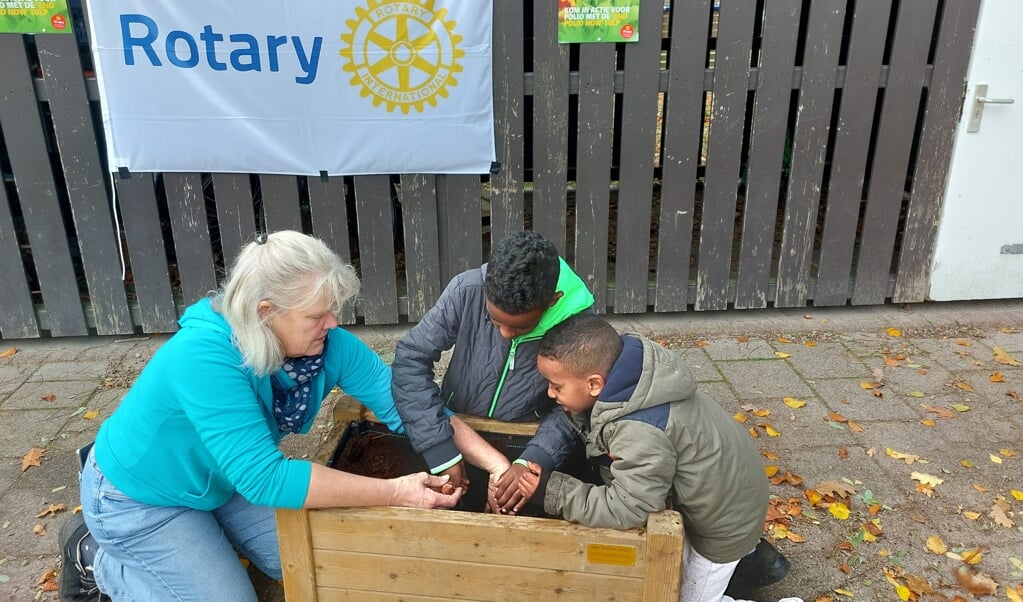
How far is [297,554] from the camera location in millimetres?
2031

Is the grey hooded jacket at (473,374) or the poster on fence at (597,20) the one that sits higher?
the poster on fence at (597,20)

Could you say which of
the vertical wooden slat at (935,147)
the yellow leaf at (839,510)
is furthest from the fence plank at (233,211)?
the vertical wooden slat at (935,147)

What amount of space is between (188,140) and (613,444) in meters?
3.40

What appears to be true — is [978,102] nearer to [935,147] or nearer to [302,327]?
[935,147]

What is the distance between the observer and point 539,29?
4.21 metres

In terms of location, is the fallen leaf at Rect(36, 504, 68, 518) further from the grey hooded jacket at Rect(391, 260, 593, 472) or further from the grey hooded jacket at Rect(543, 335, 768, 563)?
the grey hooded jacket at Rect(543, 335, 768, 563)

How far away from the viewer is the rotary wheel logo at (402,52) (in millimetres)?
4039

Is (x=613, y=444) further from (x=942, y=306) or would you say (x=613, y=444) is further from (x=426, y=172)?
(x=942, y=306)

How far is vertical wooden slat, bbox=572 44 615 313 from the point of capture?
4.32 m

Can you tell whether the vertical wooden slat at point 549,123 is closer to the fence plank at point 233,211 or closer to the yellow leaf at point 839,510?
the fence plank at point 233,211

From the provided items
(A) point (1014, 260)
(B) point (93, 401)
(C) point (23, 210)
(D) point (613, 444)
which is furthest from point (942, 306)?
(C) point (23, 210)

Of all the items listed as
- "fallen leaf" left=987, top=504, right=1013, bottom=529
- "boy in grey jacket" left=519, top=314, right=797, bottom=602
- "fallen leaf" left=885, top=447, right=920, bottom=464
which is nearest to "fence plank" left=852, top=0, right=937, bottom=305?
"fallen leaf" left=885, top=447, right=920, bottom=464

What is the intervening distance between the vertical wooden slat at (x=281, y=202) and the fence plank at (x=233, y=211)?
0.09m

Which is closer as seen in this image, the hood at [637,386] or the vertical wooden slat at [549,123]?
the hood at [637,386]
